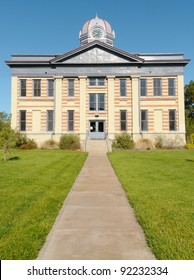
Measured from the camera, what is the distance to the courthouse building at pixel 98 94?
112ft

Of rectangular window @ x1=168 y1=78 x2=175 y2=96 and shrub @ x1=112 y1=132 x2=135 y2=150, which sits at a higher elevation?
rectangular window @ x1=168 y1=78 x2=175 y2=96

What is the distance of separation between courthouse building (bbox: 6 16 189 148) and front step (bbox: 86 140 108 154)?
4.19m

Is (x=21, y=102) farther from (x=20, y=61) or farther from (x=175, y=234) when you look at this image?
(x=175, y=234)

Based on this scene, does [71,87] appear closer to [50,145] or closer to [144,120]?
[50,145]

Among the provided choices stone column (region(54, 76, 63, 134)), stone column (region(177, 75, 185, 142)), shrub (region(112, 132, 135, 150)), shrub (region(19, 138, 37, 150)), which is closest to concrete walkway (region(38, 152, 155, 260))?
shrub (region(112, 132, 135, 150))

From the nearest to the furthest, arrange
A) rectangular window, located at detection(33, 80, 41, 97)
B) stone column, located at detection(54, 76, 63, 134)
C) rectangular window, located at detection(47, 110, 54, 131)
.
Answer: stone column, located at detection(54, 76, 63, 134) < rectangular window, located at detection(47, 110, 54, 131) < rectangular window, located at detection(33, 80, 41, 97)

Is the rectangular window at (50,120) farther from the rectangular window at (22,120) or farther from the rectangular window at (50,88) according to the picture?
the rectangular window at (22,120)

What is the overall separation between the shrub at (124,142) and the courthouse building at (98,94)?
2227 millimetres

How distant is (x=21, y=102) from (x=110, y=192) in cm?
2958

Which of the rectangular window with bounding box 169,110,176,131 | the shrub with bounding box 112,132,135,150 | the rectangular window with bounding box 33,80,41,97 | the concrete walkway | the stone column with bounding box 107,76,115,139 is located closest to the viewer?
the concrete walkway

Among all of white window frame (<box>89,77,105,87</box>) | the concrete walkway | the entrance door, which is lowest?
the concrete walkway

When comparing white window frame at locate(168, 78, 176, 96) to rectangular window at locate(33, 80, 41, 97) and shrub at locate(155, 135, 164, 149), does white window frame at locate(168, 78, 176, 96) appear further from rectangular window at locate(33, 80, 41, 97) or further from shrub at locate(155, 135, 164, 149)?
rectangular window at locate(33, 80, 41, 97)

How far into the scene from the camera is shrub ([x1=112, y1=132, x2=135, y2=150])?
31.5 meters
